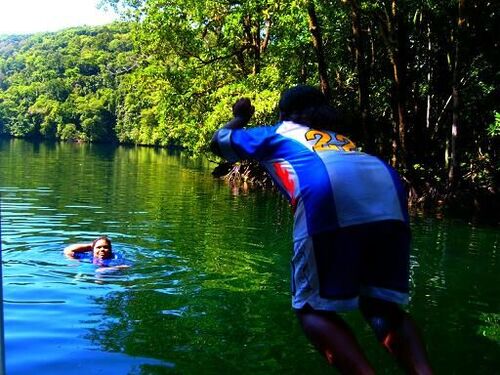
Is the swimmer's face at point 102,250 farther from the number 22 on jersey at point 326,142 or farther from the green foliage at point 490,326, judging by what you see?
the number 22 on jersey at point 326,142

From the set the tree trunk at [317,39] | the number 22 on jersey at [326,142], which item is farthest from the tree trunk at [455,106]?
the number 22 on jersey at [326,142]

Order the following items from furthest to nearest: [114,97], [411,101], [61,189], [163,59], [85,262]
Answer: [114,97]
[163,59]
[411,101]
[61,189]
[85,262]

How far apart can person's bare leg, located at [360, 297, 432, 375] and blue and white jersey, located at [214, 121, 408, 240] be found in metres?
0.46

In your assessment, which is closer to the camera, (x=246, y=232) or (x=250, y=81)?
(x=246, y=232)

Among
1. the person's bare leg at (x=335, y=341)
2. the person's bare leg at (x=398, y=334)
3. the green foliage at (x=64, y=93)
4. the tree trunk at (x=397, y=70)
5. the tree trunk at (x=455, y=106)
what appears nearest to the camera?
the person's bare leg at (x=335, y=341)

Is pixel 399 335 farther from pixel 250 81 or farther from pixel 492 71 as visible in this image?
pixel 250 81

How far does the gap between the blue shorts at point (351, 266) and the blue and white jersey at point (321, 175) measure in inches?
2.0

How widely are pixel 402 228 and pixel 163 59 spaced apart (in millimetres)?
24979

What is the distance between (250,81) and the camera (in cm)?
2273

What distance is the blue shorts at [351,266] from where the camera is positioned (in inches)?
101

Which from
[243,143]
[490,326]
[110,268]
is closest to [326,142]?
[243,143]

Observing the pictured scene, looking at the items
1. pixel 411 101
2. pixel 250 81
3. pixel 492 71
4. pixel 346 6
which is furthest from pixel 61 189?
pixel 492 71

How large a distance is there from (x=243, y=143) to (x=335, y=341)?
105 cm

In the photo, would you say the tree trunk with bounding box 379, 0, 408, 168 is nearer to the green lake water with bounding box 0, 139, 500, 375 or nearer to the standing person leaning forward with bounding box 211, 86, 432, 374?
the green lake water with bounding box 0, 139, 500, 375
